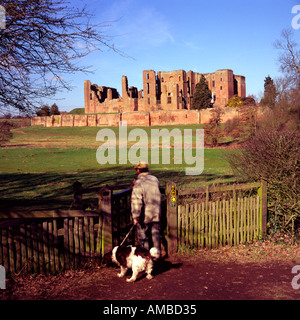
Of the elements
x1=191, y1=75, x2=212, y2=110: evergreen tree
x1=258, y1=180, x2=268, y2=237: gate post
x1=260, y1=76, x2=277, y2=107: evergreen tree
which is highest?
x1=191, y1=75, x2=212, y2=110: evergreen tree

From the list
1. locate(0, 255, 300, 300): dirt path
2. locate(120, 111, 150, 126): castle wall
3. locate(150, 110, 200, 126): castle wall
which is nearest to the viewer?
locate(0, 255, 300, 300): dirt path

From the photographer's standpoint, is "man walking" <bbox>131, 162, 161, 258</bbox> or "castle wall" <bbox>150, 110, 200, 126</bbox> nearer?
"man walking" <bbox>131, 162, 161, 258</bbox>

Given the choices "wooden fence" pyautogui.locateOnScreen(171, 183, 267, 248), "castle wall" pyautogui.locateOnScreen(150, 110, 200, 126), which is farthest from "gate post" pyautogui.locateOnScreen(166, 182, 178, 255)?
"castle wall" pyautogui.locateOnScreen(150, 110, 200, 126)

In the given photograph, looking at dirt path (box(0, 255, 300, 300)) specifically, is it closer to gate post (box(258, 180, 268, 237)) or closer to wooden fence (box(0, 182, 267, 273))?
wooden fence (box(0, 182, 267, 273))

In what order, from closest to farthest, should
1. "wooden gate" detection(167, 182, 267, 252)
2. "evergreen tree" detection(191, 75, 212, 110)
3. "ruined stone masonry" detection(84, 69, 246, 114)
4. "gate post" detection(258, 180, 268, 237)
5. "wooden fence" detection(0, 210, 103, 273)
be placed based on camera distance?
"wooden fence" detection(0, 210, 103, 273), "wooden gate" detection(167, 182, 267, 252), "gate post" detection(258, 180, 268, 237), "evergreen tree" detection(191, 75, 212, 110), "ruined stone masonry" detection(84, 69, 246, 114)

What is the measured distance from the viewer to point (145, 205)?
5.80 meters

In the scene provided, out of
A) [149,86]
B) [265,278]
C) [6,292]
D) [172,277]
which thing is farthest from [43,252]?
[149,86]

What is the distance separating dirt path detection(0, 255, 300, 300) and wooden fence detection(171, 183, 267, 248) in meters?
0.75

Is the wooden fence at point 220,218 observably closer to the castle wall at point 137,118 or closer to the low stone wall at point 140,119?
the low stone wall at point 140,119

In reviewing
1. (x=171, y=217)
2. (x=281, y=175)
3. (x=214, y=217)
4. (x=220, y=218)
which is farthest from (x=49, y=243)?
(x=281, y=175)

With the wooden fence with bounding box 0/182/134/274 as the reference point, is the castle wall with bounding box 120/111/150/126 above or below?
above

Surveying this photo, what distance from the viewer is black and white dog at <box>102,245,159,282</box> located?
5.20 m

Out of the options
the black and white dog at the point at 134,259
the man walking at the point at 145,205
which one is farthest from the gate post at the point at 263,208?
the black and white dog at the point at 134,259
